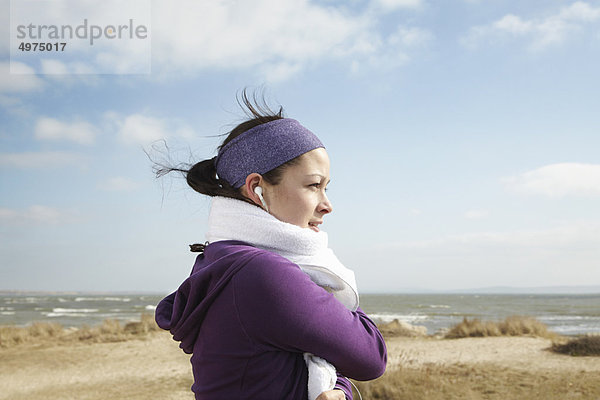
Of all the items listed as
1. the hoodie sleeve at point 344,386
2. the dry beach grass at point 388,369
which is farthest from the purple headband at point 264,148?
the dry beach grass at point 388,369

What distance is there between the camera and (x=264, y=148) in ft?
5.13

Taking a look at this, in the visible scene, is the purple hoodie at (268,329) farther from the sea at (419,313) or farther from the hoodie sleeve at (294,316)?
the sea at (419,313)

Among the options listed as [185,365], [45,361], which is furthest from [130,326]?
[185,365]

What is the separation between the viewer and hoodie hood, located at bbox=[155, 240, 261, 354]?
1.37 m

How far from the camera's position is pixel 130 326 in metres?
17.1

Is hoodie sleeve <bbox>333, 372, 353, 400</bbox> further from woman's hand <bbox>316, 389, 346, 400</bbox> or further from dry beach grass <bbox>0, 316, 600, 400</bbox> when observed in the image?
dry beach grass <bbox>0, 316, 600, 400</bbox>

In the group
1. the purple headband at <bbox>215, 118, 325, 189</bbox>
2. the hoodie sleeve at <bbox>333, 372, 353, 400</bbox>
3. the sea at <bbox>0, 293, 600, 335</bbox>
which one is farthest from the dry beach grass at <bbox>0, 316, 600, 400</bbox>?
the sea at <bbox>0, 293, 600, 335</bbox>

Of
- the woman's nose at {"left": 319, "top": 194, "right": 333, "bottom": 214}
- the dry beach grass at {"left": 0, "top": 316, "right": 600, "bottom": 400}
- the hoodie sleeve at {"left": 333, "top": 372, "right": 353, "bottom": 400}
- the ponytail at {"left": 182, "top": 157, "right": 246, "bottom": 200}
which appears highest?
the ponytail at {"left": 182, "top": 157, "right": 246, "bottom": 200}

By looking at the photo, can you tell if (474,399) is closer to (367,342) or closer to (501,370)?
(501,370)

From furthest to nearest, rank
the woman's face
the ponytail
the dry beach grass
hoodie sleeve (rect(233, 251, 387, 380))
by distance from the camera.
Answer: the dry beach grass → the ponytail → the woman's face → hoodie sleeve (rect(233, 251, 387, 380))

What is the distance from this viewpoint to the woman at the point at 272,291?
4.28 feet

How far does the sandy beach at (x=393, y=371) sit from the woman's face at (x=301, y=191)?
5737mm

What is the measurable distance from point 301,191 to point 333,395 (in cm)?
53

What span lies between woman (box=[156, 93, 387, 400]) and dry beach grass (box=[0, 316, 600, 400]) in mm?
5718
